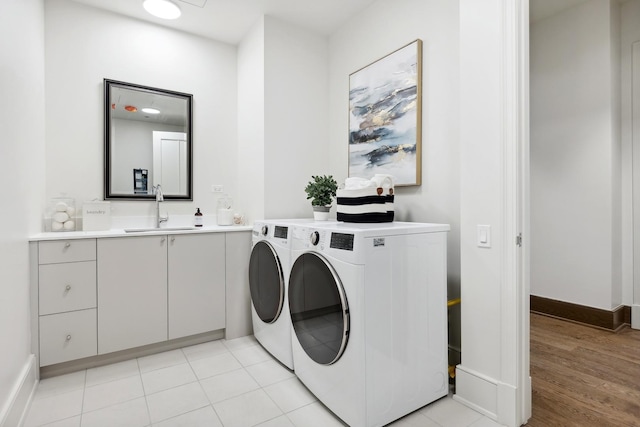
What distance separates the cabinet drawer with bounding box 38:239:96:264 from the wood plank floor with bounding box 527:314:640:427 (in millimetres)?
2660

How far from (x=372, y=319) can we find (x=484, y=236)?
2.38 feet

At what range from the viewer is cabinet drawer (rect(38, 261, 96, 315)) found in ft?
6.46

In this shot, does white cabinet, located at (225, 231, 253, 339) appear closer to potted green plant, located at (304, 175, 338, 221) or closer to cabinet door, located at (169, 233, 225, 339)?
cabinet door, located at (169, 233, 225, 339)

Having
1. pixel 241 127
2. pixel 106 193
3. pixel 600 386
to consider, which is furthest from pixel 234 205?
pixel 600 386

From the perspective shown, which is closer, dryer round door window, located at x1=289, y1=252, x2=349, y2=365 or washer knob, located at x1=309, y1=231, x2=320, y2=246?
dryer round door window, located at x1=289, y1=252, x2=349, y2=365

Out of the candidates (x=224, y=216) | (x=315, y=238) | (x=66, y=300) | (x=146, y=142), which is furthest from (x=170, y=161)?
(x=315, y=238)

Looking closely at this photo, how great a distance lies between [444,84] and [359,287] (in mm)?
1417

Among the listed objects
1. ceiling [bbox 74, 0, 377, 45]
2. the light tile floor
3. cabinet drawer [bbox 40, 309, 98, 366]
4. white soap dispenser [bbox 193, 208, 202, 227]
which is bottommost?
the light tile floor

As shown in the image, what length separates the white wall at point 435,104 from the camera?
6.52 feet

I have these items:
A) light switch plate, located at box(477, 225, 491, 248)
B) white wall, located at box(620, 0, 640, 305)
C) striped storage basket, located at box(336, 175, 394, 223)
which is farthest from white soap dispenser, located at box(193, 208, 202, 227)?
white wall, located at box(620, 0, 640, 305)

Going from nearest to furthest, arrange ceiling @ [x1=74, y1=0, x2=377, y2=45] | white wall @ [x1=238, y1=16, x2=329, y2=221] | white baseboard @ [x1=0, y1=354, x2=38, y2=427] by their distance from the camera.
→ white baseboard @ [x1=0, y1=354, x2=38, y2=427], ceiling @ [x1=74, y1=0, x2=377, y2=45], white wall @ [x1=238, y1=16, x2=329, y2=221]

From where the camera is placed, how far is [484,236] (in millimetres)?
1647

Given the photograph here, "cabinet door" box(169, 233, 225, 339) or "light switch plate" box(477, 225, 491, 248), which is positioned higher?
"light switch plate" box(477, 225, 491, 248)

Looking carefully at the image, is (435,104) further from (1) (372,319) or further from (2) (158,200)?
(2) (158,200)
